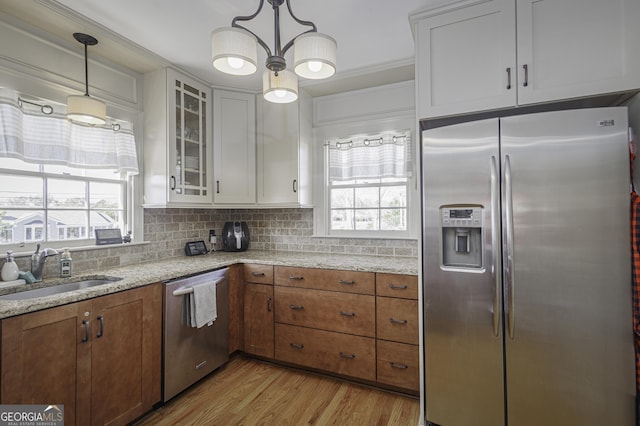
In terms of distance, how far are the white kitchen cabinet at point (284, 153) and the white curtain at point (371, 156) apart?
291 mm

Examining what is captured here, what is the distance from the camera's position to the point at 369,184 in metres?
Result: 3.00

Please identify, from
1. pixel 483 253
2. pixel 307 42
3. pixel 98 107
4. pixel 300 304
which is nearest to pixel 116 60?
pixel 98 107

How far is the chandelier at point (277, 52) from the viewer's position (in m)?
1.39

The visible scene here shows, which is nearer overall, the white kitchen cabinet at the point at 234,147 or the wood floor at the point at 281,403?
the wood floor at the point at 281,403

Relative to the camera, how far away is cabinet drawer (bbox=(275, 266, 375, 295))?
2.29 m

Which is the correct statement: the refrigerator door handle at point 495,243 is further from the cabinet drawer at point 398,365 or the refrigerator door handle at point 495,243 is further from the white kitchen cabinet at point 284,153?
the white kitchen cabinet at point 284,153

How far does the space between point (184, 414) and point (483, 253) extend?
82.5 inches

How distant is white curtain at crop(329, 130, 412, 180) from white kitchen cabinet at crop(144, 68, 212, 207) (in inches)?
50.7

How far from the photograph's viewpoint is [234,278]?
2666mm

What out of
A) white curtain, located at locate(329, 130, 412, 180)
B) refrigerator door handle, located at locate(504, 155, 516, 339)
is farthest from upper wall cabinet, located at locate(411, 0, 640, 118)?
white curtain, located at locate(329, 130, 412, 180)

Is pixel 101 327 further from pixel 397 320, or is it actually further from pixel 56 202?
pixel 397 320

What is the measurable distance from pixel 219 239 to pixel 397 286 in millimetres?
2067

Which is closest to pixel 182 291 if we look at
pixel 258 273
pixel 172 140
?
pixel 258 273

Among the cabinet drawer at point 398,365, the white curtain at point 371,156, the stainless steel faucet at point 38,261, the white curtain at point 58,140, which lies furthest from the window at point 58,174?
the cabinet drawer at point 398,365
